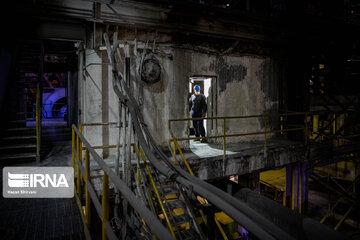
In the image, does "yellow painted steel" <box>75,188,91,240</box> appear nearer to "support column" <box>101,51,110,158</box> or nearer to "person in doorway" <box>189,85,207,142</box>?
"support column" <box>101,51,110,158</box>

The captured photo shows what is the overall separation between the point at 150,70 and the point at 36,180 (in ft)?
13.9

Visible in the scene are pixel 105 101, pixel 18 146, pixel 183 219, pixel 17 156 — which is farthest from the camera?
pixel 105 101

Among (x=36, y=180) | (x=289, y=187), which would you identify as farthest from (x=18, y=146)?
(x=289, y=187)

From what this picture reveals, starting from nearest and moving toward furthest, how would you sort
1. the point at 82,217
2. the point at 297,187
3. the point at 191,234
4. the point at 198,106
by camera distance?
the point at 82,217 < the point at 191,234 < the point at 198,106 < the point at 297,187

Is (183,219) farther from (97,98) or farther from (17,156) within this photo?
(17,156)

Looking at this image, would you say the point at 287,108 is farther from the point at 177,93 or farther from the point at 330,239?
the point at 330,239

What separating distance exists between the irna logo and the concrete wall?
6.77 ft

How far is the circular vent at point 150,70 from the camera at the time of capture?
6996 mm

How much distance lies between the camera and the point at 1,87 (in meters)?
7.21

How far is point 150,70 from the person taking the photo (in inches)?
277

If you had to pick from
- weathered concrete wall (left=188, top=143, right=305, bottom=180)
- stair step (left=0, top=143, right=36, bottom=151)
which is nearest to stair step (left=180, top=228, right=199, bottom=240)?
weathered concrete wall (left=188, top=143, right=305, bottom=180)

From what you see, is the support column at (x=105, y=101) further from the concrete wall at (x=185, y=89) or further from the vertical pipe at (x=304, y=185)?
the vertical pipe at (x=304, y=185)

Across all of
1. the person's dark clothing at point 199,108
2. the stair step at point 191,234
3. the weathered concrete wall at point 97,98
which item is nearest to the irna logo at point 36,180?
the weathered concrete wall at point 97,98

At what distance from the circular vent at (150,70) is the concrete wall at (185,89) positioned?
0.20 meters
